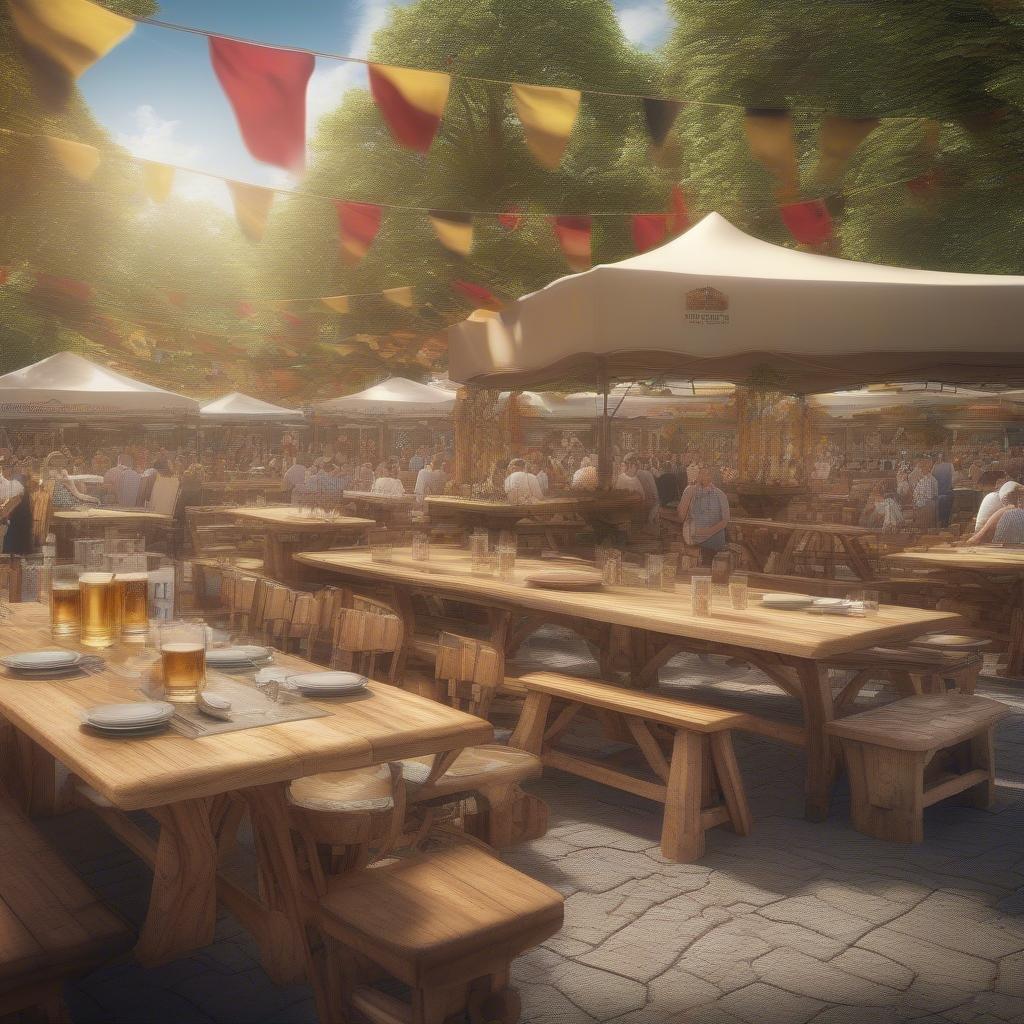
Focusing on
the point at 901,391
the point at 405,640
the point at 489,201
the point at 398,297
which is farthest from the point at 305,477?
the point at 901,391

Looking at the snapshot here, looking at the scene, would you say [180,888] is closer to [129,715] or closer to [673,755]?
[129,715]

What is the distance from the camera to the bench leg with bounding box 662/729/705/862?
3.36 meters

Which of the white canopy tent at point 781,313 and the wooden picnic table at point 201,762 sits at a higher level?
the white canopy tent at point 781,313

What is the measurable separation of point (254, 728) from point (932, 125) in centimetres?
738

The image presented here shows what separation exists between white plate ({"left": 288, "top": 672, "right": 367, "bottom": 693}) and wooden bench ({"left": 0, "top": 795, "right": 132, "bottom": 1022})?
0.69m

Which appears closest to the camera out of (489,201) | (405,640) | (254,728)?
(254,728)

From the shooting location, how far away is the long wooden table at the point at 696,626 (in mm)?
3580

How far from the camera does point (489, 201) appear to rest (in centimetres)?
1427

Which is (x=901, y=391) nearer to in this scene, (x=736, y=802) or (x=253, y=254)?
(x=253, y=254)

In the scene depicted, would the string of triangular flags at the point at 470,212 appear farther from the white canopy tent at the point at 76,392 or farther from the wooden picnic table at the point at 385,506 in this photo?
the white canopy tent at the point at 76,392

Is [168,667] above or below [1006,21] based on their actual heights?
below

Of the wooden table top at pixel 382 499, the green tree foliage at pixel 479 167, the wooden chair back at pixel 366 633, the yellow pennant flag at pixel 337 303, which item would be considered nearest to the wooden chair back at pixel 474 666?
the wooden chair back at pixel 366 633

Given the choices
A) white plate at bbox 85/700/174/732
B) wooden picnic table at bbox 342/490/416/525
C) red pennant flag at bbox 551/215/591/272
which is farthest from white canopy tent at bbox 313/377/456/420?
white plate at bbox 85/700/174/732

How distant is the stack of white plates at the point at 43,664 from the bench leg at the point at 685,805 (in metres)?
1.98
